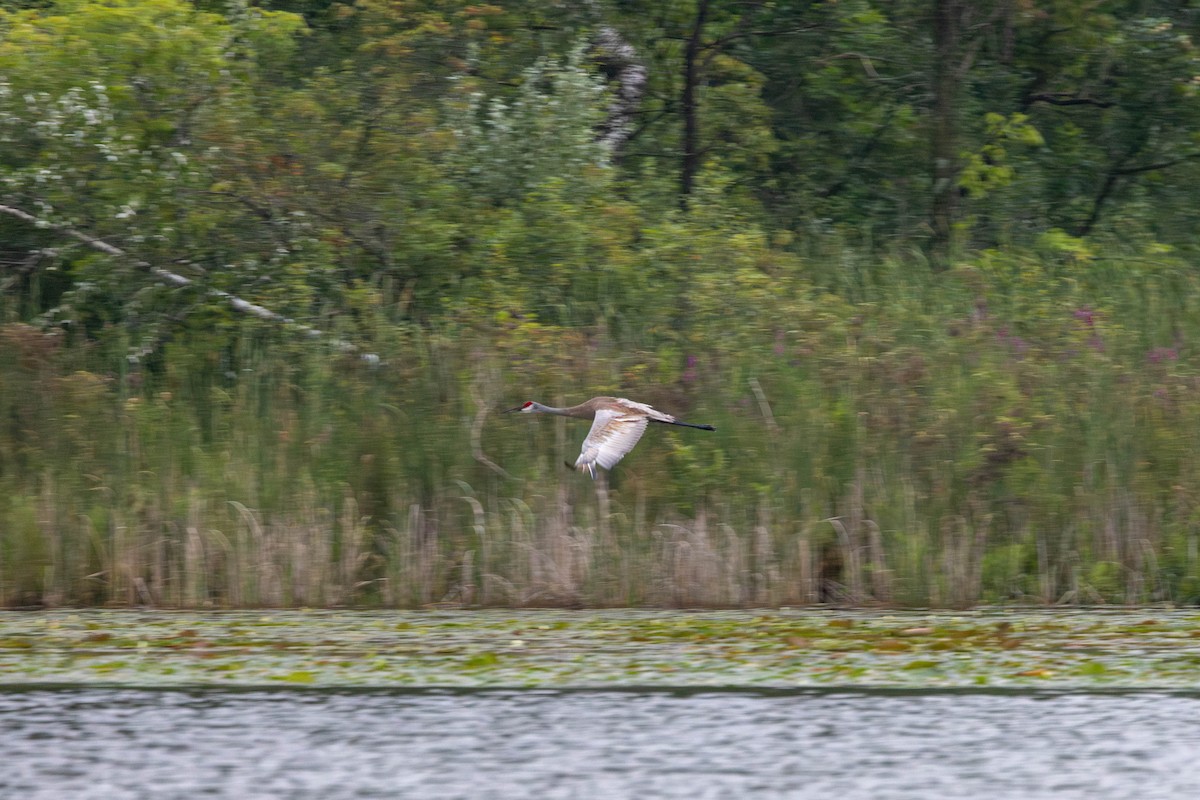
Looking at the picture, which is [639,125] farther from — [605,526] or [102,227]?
[605,526]

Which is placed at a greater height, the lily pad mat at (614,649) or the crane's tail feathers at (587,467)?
the crane's tail feathers at (587,467)

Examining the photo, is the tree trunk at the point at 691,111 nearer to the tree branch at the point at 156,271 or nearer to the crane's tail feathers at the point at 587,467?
the tree branch at the point at 156,271

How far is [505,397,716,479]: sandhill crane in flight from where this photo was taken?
8672mm

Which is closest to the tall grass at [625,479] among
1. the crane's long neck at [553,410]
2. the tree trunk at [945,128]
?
the crane's long neck at [553,410]

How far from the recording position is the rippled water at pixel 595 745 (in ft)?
17.2

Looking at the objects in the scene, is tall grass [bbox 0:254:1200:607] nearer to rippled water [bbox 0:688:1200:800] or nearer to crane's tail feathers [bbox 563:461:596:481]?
crane's tail feathers [bbox 563:461:596:481]

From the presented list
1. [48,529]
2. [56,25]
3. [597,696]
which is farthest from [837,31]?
[597,696]

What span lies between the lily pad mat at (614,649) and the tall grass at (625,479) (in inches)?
17.0

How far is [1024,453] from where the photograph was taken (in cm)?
920

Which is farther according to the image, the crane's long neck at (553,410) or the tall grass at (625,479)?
the crane's long neck at (553,410)

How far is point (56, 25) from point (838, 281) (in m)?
5.76

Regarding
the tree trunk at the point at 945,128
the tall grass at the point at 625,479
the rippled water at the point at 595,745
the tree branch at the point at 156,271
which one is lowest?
the rippled water at the point at 595,745

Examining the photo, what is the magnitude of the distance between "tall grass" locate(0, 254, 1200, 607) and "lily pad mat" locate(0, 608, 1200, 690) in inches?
17.0

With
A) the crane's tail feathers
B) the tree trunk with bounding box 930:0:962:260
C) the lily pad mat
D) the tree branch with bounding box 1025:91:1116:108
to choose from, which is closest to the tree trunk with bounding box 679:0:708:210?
the tree trunk with bounding box 930:0:962:260
